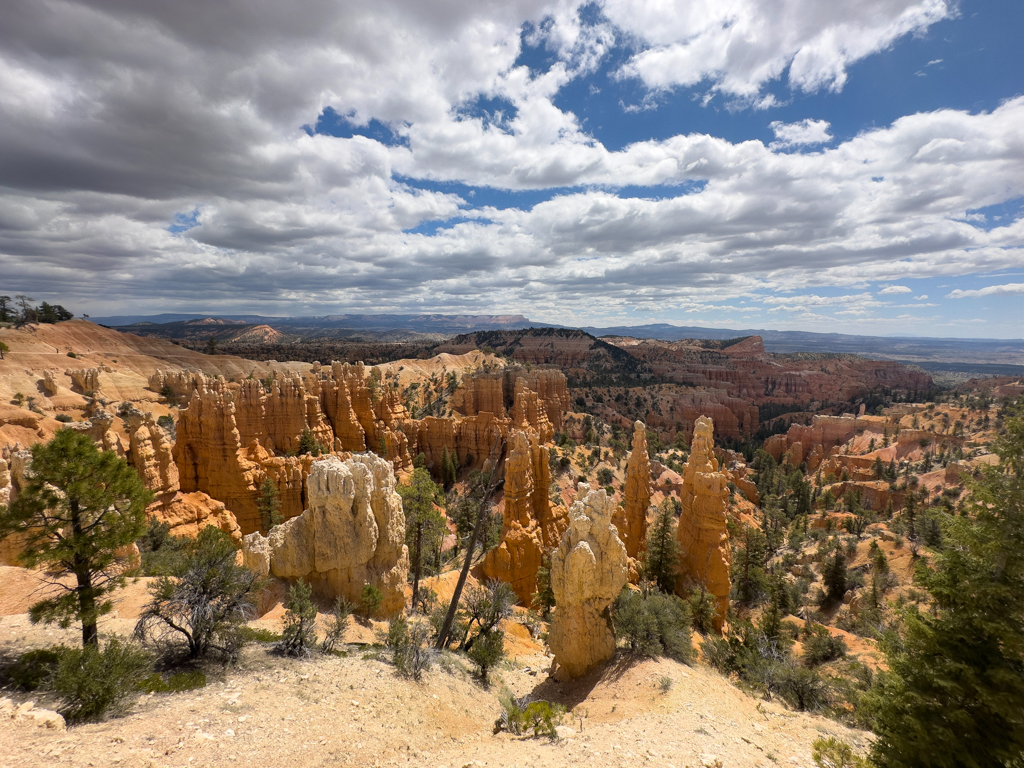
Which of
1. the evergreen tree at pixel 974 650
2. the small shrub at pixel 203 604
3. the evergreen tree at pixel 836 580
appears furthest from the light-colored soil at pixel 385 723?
the evergreen tree at pixel 836 580

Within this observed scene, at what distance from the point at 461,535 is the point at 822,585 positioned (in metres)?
30.0

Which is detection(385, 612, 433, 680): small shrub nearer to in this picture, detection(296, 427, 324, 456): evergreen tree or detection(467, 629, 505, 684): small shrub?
detection(467, 629, 505, 684): small shrub

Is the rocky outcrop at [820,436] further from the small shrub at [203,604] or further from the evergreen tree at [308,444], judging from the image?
the small shrub at [203,604]

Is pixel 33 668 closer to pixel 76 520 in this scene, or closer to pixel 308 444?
pixel 76 520

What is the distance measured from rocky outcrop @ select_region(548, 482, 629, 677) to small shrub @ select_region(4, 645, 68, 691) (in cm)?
1348

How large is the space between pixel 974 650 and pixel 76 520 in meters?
18.5

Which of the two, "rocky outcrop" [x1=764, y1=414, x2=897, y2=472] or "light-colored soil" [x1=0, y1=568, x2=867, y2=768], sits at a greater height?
"light-colored soil" [x1=0, y1=568, x2=867, y2=768]

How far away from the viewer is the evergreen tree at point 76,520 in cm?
959

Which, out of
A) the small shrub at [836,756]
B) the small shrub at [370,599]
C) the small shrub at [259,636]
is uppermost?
the small shrub at [836,756]

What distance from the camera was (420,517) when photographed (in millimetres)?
21828

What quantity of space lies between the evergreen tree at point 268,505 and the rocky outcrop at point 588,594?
24203 millimetres

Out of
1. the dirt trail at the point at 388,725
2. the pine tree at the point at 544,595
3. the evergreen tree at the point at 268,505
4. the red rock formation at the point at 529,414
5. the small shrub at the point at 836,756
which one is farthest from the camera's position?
the red rock formation at the point at 529,414

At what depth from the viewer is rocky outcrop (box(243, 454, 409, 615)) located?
16719mm

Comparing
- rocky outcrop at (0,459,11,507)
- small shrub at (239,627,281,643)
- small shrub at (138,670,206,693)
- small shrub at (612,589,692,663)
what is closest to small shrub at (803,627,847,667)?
small shrub at (612,589,692,663)
